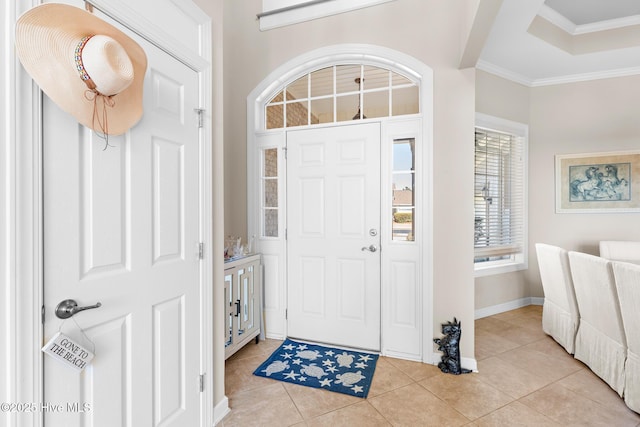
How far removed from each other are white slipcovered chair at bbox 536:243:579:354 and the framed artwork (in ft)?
4.61

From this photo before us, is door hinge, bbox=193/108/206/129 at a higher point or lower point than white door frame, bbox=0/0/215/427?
higher

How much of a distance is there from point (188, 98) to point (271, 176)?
1.51 metres

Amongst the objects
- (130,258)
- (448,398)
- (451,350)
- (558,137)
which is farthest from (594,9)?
(130,258)

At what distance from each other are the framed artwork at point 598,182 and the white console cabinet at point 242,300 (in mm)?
3821

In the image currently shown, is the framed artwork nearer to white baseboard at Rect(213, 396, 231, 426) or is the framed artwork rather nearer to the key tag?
white baseboard at Rect(213, 396, 231, 426)

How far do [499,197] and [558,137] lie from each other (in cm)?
108

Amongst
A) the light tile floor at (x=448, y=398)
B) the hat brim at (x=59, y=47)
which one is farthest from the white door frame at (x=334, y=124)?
the hat brim at (x=59, y=47)

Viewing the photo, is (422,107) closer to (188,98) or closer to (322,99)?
(322,99)

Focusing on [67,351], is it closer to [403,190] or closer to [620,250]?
[403,190]

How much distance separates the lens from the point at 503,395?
2189 millimetres

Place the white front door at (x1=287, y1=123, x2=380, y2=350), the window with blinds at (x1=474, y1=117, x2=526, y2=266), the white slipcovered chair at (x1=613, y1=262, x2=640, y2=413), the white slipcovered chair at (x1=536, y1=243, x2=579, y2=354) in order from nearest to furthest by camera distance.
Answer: the white slipcovered chair at (x1=613, y1=262, x2=640, y2=413) < the white slipcovered chair at (x1=536, y1=243, x2=579, y2=354) < the white front door at (x1=287, y1=123, x2=380, y2=350) < the window with blinds at (x1=474, y1=117, x2=526, y2=266)

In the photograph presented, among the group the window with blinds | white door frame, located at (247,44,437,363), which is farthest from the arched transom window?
the window with blinds

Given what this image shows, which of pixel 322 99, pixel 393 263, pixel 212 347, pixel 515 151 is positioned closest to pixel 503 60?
pixel 515 151

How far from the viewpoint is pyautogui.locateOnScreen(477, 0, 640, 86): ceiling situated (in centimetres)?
301
